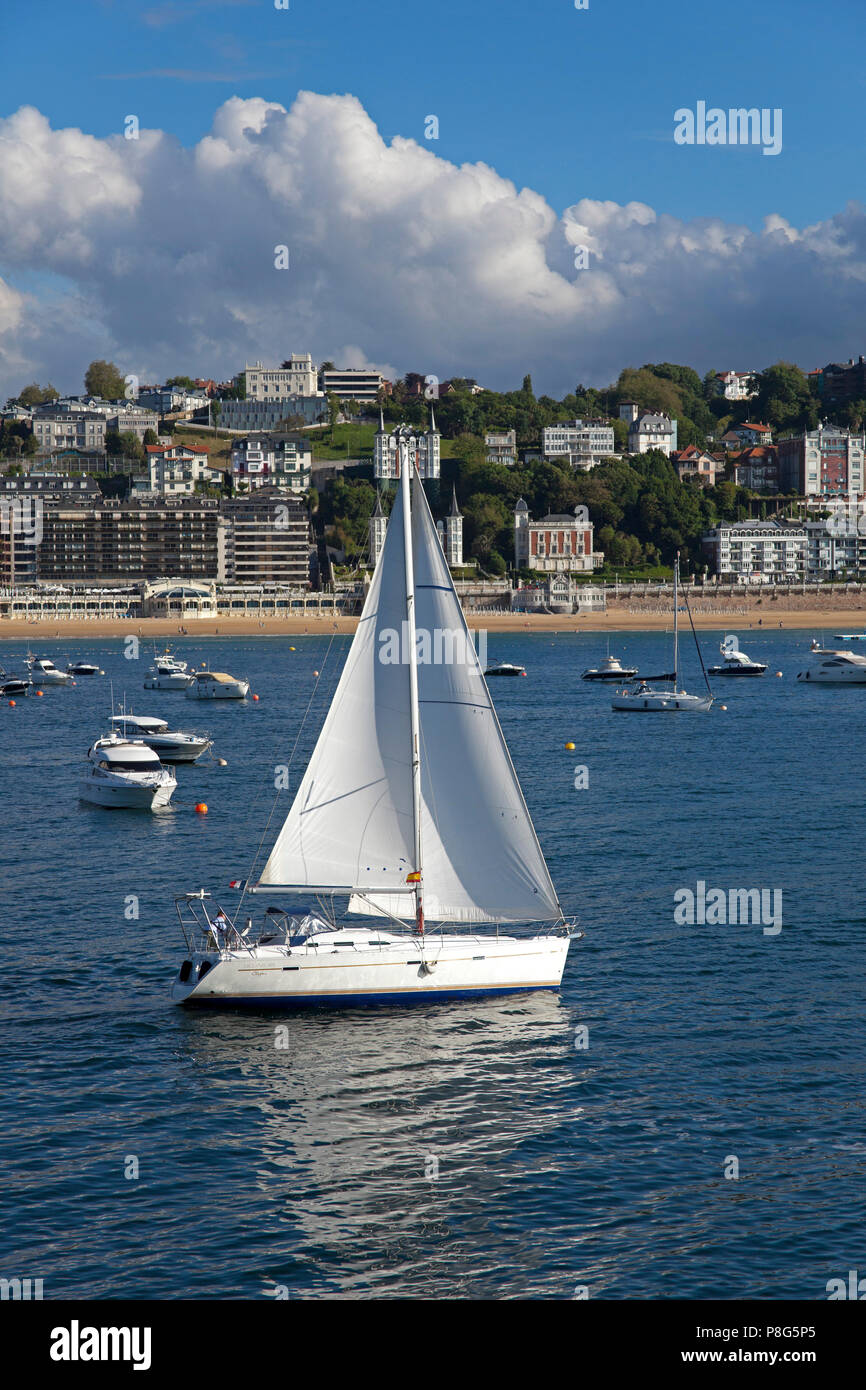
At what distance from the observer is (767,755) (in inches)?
2362

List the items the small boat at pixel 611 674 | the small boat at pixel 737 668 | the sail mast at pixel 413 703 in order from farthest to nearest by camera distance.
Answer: the small boat at pixel 737 668, the small boat at pixel 611 674, the sail mast at pixel 413 703

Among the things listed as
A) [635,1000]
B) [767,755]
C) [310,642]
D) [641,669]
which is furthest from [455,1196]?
[310,642]

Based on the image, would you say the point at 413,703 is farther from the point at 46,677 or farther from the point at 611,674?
the point at 46,677

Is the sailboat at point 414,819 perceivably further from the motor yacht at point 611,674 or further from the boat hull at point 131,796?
the motor yacht at point 611,674

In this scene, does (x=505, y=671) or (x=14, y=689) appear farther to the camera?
(x=505, y=671)

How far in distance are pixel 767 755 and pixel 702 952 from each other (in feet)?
108

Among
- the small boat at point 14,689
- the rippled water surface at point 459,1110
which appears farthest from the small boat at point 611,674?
the rippled water surface at point 459,1110

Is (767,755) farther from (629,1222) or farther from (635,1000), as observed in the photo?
(629,1222)

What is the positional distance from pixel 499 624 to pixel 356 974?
155935 mm

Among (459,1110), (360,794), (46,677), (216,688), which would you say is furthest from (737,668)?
(459,1110)

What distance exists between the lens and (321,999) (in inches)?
914

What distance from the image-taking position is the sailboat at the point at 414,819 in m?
23.5

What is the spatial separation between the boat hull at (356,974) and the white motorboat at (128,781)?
874 inches

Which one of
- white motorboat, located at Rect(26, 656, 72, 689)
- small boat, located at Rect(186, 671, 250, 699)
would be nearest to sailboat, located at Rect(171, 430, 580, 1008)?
small boat, located at Rect(186, 671, 250, 699)
